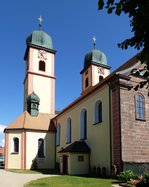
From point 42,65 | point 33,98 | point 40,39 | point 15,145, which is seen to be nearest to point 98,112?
point 15,145

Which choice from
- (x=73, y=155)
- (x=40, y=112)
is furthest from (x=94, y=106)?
(x=40, y=112)

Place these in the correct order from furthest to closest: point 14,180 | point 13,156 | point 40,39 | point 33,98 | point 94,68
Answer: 1. point 94,68
2. point 40,39
3. point 33,98
4. point 13,156
5. point 14,180

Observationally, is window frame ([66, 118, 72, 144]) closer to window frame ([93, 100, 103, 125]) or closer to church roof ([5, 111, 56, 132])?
church roof ([5, 111, 56, 132])

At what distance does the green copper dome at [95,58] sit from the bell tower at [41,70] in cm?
653

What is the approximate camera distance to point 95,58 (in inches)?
1778

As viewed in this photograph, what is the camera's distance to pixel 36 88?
38750 mm

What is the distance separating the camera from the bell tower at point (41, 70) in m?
38.6

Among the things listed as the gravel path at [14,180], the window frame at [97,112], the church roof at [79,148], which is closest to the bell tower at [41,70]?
the church roof at [79,148]

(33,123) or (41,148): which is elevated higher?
(33,123)

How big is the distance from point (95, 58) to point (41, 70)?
391 inches

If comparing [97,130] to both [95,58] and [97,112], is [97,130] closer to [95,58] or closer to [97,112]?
[97,112]

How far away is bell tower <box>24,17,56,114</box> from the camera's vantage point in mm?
38625

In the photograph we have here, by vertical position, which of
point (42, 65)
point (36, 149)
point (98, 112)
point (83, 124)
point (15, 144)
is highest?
point (42, 65)

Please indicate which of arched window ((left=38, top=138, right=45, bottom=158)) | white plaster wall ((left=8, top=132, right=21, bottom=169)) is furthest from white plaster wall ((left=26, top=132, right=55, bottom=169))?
white plaster wall ((left=8, top=132, right=21, bottom=169))
